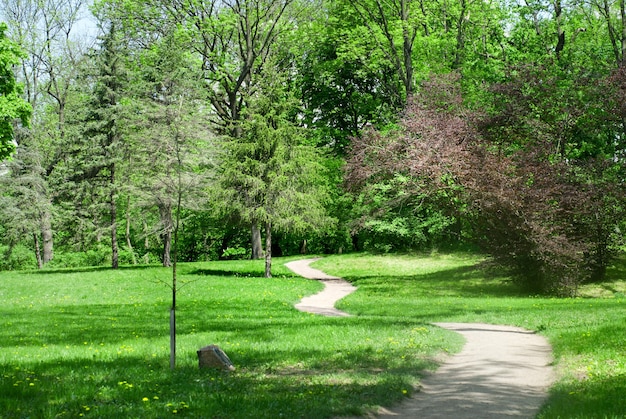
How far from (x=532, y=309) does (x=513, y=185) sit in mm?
6944

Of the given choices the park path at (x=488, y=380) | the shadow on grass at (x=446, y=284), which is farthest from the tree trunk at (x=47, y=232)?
the park path at (x=488, y=380)

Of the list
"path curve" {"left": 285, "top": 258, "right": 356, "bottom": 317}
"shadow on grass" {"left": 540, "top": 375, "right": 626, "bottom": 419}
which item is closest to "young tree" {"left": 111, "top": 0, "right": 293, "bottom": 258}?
"path curve" {"left": 285, "top": 258, "right": 356, "bottom": 317}

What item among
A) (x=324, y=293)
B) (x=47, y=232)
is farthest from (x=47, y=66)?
(x=324, y=293)

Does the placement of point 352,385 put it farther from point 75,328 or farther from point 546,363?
point 75,328

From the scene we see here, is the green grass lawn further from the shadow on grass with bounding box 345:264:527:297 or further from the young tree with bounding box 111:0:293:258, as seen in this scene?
the young tree with bounding box 111:0:293:258

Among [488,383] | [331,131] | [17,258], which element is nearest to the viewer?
[488,383]

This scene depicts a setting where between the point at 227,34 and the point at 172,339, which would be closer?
the point at 172,339

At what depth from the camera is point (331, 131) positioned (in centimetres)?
4738

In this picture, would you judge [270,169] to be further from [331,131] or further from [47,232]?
[47,232]

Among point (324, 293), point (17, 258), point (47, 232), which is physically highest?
point (47, 232)

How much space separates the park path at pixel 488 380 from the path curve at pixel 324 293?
19.2ft

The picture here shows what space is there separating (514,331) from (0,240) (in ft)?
152

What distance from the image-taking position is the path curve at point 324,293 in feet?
66.6

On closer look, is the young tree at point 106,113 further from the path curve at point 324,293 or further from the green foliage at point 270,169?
the path curve at point 324,293
